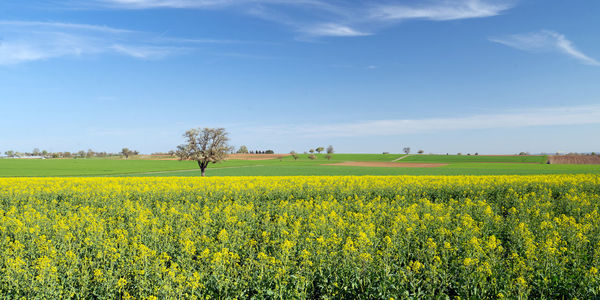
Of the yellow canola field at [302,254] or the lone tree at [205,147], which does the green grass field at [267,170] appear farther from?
the yellow canola field at [302,254]

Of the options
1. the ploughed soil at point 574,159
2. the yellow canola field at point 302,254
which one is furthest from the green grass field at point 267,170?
the yellow canola field at point 302,254

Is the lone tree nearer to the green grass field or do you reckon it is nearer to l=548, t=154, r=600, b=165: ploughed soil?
the green grass field

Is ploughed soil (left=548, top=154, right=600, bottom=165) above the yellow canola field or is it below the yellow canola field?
above

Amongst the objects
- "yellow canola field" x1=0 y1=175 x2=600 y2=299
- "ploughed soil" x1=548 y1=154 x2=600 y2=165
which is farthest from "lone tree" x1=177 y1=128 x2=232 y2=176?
"ploughed soil" x1=548 y1=154 x2=600 y2=165

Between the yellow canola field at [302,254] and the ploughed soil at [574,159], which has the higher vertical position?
the ploughed soil at [574,159]

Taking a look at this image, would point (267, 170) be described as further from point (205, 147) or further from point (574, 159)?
point (574, 159)

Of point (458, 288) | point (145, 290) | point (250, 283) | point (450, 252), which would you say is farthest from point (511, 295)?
point (145, 290)

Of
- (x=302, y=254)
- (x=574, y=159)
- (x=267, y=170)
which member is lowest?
(x=267, y=170)

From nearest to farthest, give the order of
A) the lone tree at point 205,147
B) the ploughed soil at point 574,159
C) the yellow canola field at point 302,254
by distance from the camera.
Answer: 1. the yellow canola field at point 302,254
2. the lone tree at point 205,147
3. the ploughed soil at point 574,159

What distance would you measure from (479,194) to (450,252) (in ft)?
39.9

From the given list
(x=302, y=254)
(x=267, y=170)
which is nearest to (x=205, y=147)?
(x=267, y=170)

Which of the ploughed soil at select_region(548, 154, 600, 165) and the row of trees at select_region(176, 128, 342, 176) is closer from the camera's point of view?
the row of trees at select_region(176, 128, 342, 176)

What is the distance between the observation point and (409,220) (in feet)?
37.3

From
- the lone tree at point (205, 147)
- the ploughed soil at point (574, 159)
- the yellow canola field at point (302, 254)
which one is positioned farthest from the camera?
the ploughed soil at point (574, 159)
